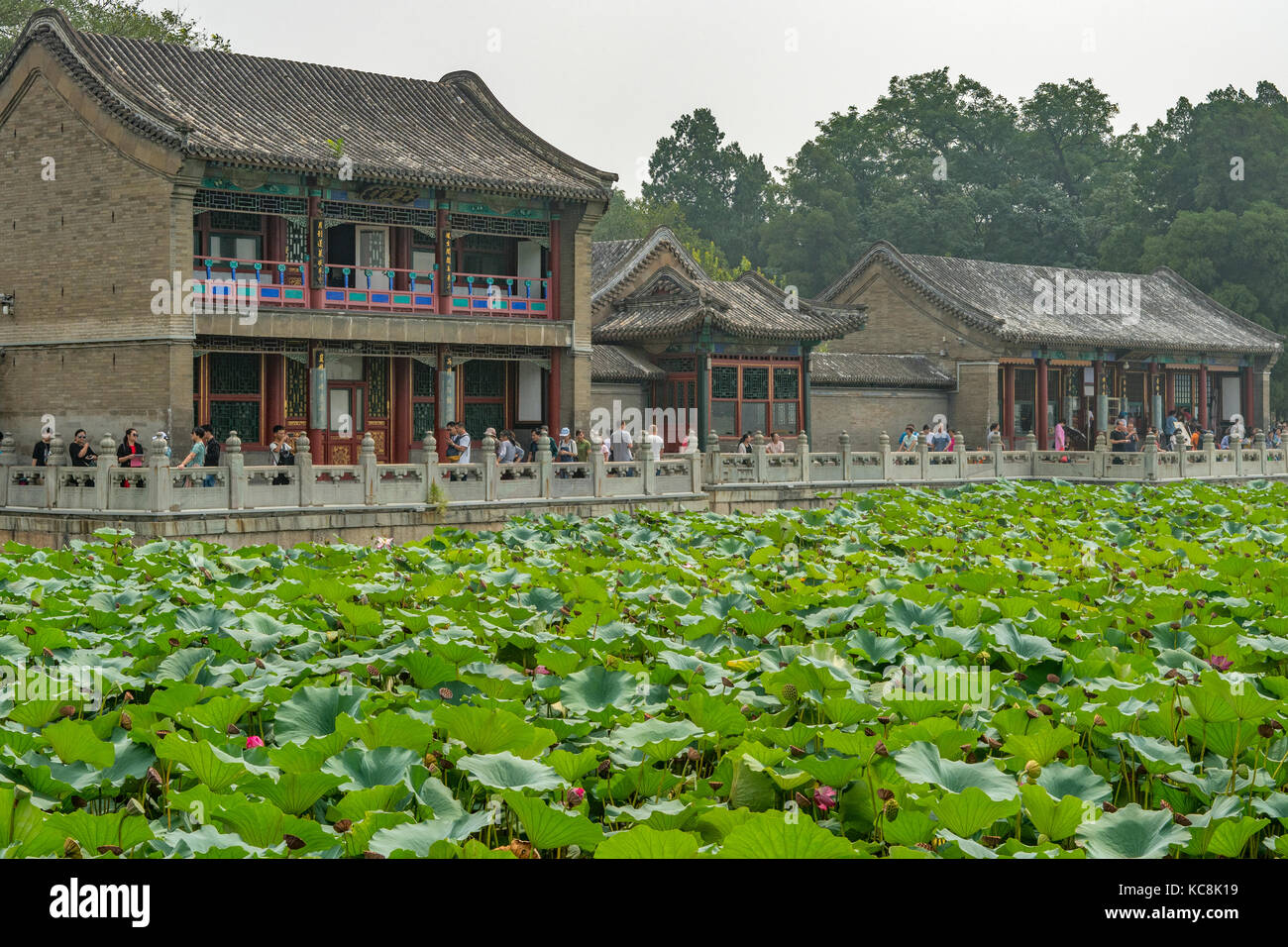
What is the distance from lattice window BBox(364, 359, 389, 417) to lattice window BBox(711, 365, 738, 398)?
766cm

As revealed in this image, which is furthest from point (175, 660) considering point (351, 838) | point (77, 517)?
point (77, 517)

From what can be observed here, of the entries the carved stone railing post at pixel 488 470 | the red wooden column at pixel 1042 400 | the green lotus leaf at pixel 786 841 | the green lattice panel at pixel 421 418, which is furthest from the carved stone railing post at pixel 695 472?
the green lotus leaf at pixel 786 841

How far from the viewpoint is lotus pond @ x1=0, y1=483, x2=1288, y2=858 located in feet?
14.1

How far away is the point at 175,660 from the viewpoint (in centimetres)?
639

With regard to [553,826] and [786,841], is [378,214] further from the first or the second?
[786,841]

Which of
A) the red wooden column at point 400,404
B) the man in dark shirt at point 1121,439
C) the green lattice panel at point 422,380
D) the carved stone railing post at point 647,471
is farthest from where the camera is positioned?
the man in dark shirt at point 1121,439

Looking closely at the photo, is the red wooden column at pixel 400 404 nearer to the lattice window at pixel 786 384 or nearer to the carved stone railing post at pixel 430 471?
the carved stone railing post at pixel 430 471

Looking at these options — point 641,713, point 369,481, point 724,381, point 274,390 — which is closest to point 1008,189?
point 724,381

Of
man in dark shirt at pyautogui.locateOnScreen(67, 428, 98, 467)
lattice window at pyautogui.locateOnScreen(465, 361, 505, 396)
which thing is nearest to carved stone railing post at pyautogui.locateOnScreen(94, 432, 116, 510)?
man in dark shirt at pyautogui.locateOnScreen(67, 428, 98, 467)

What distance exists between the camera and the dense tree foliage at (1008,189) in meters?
47.2

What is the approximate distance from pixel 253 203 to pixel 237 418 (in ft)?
10.6

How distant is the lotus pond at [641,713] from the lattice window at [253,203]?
14.1 m

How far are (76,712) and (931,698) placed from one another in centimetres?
308
